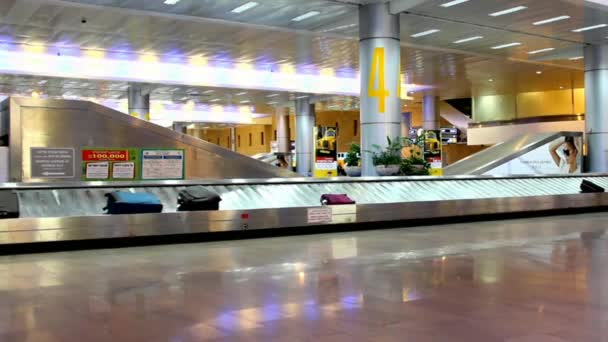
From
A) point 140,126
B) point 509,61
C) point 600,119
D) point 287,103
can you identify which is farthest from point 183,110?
point 140,126

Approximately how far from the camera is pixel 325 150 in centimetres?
2362

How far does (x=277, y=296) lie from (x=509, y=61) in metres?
23.7

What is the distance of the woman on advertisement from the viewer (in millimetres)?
23109

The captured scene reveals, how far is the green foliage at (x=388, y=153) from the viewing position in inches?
597

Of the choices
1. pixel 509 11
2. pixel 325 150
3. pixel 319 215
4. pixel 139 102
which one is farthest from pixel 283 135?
pixel 319 215

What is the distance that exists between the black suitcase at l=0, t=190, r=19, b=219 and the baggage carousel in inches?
6.7

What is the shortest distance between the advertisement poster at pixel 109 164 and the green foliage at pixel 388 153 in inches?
249

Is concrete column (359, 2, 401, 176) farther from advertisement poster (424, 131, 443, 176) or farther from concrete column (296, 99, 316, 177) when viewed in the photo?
concrete column (296, 99, 316, 177)

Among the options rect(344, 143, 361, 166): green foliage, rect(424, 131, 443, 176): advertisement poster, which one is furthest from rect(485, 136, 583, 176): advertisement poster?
rect(344, 143, 361, 166): green foliage

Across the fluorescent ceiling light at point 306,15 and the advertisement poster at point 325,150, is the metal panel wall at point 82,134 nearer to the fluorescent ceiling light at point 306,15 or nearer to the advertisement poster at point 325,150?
the fluorescent ceiling light at point 306,15

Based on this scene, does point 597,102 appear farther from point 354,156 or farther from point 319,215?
point 319,215

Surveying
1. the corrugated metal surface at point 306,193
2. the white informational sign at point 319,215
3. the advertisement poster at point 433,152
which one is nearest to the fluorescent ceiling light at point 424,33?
the advertisement poster at point 433,152

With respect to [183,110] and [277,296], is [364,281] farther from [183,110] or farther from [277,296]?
[183,110]

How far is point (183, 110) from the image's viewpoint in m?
46.8
